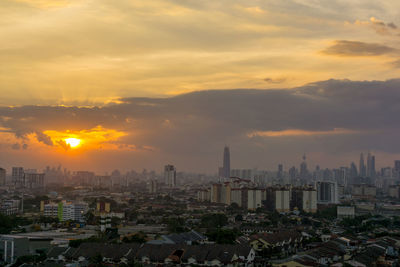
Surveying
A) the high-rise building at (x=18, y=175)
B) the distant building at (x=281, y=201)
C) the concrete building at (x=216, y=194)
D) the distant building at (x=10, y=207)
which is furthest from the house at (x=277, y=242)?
the high-rise building at (x=18, y=175)

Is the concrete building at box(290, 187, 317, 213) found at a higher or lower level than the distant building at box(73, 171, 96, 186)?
lower

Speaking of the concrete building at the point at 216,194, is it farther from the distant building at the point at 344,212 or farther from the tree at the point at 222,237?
the tree at the point at 222,237

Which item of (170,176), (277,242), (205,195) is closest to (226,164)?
(170,176)

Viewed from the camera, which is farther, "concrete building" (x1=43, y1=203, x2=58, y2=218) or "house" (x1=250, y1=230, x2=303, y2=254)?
"concrete building" (x1=43, y1=203, x2=58, y2=218)

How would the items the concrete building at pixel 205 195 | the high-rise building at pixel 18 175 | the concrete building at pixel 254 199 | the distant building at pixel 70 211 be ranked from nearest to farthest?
the distant building at pixel 70 211, the concrete building at pixel 254 199, the concrete building at pixel 205 195, the high-rise building at pixel 18 175

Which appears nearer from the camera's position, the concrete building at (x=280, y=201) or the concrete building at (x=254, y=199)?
the concrete building at (x=280, y=201)

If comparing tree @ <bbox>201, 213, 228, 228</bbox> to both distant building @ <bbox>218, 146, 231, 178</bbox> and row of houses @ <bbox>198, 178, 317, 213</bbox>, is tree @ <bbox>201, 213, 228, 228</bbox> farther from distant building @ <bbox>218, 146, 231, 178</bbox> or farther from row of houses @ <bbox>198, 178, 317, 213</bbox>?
distant building @ <bbox>218, 146, 231, 178</bbox>

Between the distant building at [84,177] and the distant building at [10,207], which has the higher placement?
the distant building at [84,177]

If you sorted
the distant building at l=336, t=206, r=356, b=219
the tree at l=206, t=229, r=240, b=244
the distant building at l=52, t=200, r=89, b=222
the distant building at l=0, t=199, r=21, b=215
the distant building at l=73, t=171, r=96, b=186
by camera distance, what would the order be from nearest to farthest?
the tree at l=206, t=229, r=240, b=244, the distant building at l=52, t=200, r=89, b=222, the distant building at l=0, t=199, r=21, b=215, the distant building at l=336, t=206, r=356, b=219, the distant building at l=73, t=171, r=96, b=186

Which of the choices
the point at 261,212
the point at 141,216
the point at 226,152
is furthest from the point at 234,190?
the point at 226,152

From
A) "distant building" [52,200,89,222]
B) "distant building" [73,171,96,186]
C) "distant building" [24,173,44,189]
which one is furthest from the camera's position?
"distant building" [73,171,96,186]

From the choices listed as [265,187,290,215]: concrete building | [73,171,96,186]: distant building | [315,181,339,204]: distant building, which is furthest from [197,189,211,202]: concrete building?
[73,171,96,186]: distant building
